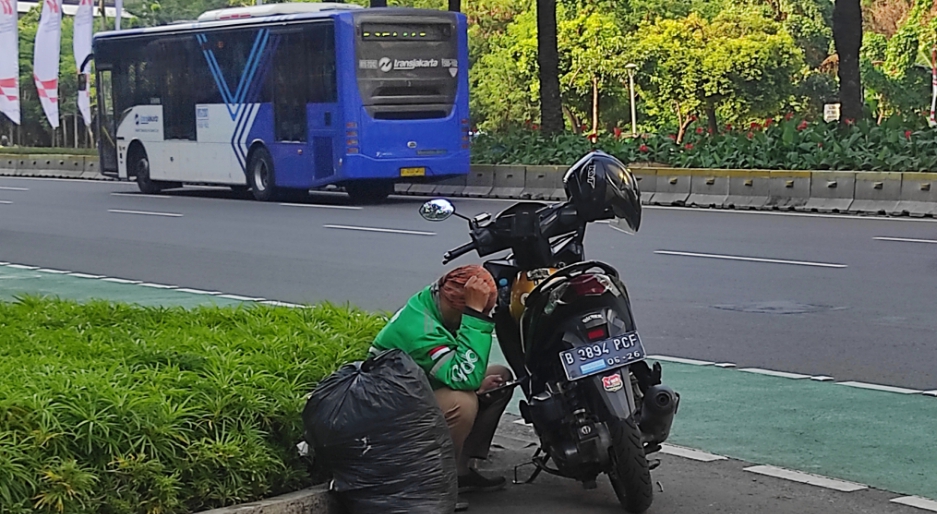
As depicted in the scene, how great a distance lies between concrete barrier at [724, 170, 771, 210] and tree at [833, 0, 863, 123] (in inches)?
91.9

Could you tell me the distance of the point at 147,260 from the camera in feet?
52.5

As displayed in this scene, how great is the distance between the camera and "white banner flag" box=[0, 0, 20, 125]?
126ft

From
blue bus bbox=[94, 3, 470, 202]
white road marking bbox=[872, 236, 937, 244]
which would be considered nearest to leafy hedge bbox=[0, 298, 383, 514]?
white road marking bbox=[872, 236, 937, 244]

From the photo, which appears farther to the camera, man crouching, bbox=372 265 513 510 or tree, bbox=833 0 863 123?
tree, bbox=833 0 863 123

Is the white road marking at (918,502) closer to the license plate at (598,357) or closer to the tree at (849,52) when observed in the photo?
the license plate at (598,357)

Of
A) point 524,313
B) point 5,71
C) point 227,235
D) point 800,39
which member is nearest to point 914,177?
point 227,235

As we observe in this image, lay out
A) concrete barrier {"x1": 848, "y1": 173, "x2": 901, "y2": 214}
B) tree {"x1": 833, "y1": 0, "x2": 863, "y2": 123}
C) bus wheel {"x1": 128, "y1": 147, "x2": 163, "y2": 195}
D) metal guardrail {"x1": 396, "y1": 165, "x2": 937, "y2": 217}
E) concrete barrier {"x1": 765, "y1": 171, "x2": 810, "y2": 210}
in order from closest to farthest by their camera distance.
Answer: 1. metal guardrail {"x1": 396, "y1": 165, "x2": 937, "y2": 217}
2. concrete barrier {"x1": 848, "y1": 173, "x2": 901, "y2": 214}
3. concrete barrier {"x1": 765, "y1": 171, "x2": 810, "y2": 210}
4. tree {"x1": 833, "y1": 0, "x2": 863, "y2": 123}
5. bus wheel {"x1": 128, "y1": 147, "x2": 163, "y2": 195}

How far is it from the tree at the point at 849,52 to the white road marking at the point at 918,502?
696 inches

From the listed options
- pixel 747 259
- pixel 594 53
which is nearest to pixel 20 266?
pixel 747 259

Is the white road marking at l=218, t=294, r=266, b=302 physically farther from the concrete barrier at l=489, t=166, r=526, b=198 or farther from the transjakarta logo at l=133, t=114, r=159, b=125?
the transjakarta logo at l=133, t=114, r=159, b=125

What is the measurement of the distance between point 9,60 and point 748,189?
23985 millimetres

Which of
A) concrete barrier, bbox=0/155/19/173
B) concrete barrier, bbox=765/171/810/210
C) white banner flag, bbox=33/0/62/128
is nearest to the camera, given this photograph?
concrete barrier, bbox=765/171/810/210

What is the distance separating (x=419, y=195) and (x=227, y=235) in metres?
8.61

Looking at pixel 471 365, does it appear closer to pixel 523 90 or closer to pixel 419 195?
pixel 419 195
